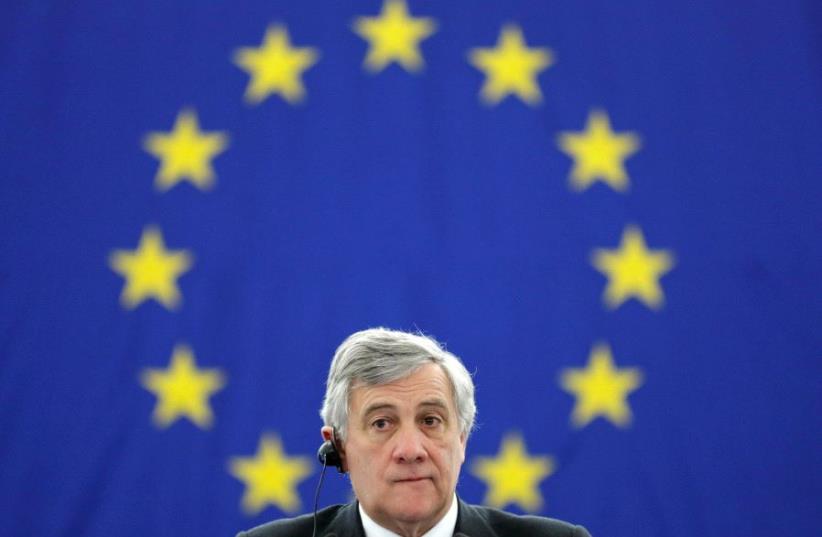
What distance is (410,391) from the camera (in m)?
2.18

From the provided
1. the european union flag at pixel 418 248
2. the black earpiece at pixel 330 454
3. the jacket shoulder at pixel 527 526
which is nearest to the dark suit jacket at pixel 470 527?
the jacket shoulder at pixel 527 526

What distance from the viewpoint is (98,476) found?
3145mm

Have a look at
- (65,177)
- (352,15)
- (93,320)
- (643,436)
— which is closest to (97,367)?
(93,320)

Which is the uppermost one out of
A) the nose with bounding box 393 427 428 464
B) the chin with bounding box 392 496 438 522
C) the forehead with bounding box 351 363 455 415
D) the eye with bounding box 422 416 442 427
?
the forehead with bounding box 351 363 455 415

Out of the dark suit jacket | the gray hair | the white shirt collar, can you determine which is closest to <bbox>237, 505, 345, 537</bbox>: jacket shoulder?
the dark suit jacket

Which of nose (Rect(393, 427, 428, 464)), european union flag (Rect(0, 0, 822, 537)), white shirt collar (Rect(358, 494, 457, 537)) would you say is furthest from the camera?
european union flag (Rect(0, 0, 822, 537))

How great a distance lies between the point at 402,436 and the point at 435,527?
0.83 ft

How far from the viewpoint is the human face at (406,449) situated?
6.99 feet

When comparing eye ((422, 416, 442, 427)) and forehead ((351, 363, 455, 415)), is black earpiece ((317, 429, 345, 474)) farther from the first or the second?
eye ((422, 416, 442, 427))

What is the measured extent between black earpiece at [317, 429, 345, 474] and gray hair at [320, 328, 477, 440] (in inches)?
1.1

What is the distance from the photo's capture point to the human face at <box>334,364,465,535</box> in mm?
2131

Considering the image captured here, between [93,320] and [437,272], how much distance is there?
3.90 feet

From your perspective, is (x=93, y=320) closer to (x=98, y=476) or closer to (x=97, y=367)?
(x=97, y=367)

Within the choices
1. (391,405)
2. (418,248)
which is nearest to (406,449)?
(391,405)
